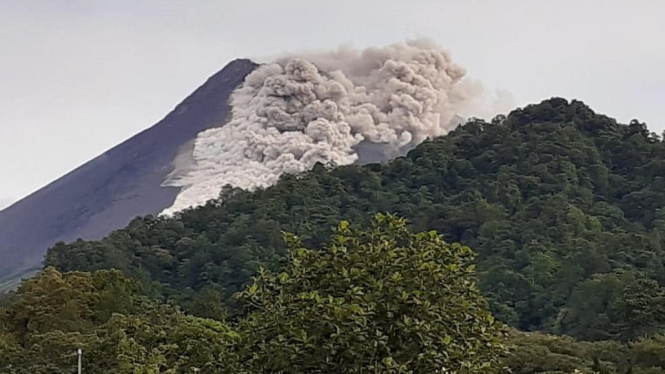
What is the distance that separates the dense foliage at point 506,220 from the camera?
34000 millimetres

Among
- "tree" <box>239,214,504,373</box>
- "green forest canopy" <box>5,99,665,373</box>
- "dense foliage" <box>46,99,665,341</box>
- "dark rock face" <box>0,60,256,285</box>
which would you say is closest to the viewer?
"tree" <box>239,214,504,373</box>

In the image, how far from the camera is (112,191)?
8488 centimetres

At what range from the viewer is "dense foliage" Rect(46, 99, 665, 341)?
112ft

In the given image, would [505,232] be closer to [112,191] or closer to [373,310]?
[373,310]

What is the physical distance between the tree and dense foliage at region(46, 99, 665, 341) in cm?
2173

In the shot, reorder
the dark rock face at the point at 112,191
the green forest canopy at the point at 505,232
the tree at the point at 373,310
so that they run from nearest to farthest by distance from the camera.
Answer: the tree at the point at 373,310
the green forest canopy at the point at 505,232
the dark rock face at the point at 112,191

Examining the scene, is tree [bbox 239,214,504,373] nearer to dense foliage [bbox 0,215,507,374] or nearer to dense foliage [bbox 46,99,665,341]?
dense foliage [bbox 0,215,507,374]

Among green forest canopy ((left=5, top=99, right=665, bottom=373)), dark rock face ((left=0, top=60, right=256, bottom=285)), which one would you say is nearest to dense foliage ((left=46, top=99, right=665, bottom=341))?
green forest canopy ((left=5, top=99, right=665, bottom=373))

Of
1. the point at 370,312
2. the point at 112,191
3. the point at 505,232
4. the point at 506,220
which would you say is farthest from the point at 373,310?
the point at 112,191

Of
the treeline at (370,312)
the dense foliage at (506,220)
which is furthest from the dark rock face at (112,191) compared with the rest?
the treeline at (370,312)

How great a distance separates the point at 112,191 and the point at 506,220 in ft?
163

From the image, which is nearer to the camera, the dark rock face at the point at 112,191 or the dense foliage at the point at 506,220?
the dense foliage at the point at 506,220

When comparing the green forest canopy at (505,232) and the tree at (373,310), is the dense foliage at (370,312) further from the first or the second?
the green forest canopy at (505,232)

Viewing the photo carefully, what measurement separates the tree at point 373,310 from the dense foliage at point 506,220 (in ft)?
71.3
